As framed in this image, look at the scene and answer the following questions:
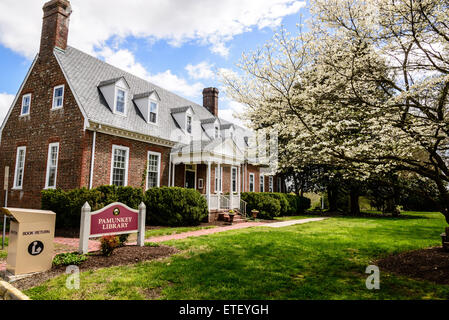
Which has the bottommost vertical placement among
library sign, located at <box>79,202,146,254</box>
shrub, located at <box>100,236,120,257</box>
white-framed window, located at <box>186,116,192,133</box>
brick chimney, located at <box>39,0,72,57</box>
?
shrub, located at <box>100,236,120,257</box>

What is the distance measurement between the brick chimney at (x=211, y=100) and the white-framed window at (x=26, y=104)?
1473 centimetres

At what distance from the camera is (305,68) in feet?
24.0

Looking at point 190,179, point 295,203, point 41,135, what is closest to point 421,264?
point 190,179

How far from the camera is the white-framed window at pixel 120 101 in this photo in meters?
14.5

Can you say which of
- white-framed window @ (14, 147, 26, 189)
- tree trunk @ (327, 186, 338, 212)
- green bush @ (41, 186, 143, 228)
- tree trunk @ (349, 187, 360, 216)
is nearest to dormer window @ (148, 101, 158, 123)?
green bush @ (41, 186, 143, 228)

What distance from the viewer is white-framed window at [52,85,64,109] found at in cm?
1371

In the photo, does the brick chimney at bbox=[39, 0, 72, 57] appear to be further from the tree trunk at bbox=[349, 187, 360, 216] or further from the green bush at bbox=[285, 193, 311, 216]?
the tree trunk at bbox=[349, 187, 360, 216]

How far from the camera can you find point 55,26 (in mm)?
14398

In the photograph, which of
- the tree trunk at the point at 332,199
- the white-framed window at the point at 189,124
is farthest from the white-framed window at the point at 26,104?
the tree trunk at the point at 332,199

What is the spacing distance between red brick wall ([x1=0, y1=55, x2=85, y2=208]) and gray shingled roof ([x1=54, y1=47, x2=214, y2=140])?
1.51 feet

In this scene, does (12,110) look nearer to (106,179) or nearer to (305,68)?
(106,179)

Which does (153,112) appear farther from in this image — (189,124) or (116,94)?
(189,124)
